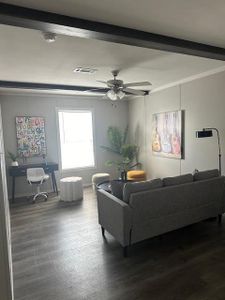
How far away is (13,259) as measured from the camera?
108 inches

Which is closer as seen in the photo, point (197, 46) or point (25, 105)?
point (197, 46)

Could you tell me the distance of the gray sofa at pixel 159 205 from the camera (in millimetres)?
2699

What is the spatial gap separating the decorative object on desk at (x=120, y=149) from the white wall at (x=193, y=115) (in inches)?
21.2

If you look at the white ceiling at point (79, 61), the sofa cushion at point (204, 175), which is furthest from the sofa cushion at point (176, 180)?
the white ceiling at point (79, 61)

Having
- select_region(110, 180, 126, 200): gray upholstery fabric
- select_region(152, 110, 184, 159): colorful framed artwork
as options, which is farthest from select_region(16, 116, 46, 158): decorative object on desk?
select_region(110, 180, 126, 200): gray upholstery fabric

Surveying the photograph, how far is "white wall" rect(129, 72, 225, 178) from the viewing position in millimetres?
4129

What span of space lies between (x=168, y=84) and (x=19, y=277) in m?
4.70

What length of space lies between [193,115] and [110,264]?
3.42 metres

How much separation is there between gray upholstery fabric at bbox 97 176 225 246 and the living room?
0.63 ft

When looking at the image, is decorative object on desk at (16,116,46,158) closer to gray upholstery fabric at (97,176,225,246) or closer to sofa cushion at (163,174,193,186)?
gray upholstery fabric at (97,176,225,246)

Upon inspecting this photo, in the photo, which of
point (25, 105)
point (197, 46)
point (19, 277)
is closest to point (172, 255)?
point (19, 277)

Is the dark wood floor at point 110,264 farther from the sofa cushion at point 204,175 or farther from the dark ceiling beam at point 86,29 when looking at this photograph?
the dark ceiling beam at point 86,29

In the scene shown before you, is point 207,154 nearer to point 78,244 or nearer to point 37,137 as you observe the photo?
point 78,244

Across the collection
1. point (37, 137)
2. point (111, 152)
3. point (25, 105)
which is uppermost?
point (25, 105)
